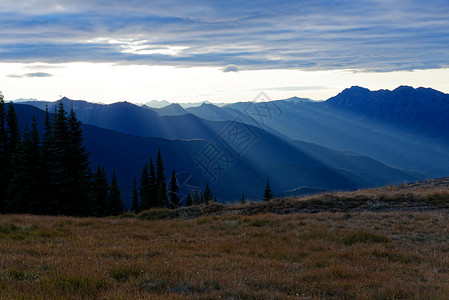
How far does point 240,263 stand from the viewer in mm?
8859

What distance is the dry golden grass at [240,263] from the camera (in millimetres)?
6230

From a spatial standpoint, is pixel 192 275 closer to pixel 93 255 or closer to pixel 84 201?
pixel 93 255

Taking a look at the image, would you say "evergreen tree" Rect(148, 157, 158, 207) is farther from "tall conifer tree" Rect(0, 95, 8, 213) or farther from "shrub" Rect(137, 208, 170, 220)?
"shrub" Rect(137, 208, 170, 220)

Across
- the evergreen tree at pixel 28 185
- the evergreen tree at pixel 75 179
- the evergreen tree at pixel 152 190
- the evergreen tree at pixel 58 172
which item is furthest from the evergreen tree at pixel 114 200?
the evergreen tree at pixel 28 185

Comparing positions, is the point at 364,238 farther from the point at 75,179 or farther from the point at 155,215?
the point at 75,179

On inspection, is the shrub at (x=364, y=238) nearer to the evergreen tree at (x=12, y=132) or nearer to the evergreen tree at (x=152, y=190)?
the evergreen tree at (x=12, y=132)

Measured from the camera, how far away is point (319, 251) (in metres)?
10.9

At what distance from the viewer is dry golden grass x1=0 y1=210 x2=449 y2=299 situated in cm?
623

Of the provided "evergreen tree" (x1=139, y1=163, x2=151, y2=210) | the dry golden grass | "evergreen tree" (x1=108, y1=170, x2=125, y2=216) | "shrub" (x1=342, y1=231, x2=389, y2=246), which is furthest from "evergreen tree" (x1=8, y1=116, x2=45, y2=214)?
"shrub" (x1=342, y1=231, x2=389, y2=246)

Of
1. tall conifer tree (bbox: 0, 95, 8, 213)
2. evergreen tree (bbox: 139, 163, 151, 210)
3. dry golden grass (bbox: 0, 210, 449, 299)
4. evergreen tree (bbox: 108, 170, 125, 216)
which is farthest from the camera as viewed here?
evergreen tree (bbox: 108, 170, 125, 216)

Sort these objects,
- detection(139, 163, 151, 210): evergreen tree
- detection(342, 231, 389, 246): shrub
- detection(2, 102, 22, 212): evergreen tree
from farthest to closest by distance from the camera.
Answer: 1. detection(139, 163, 151, 210): evergreen tree
2. detection(2, 102, 22, 212): evergreen tree
3. detection(342, 231, 389, 246): shrub

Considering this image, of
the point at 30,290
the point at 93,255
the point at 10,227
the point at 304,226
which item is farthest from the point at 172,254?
the point at 10,227

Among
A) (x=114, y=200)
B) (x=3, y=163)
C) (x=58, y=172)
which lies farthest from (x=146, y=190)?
(x=58, y=172)

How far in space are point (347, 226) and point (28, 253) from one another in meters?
12.8
